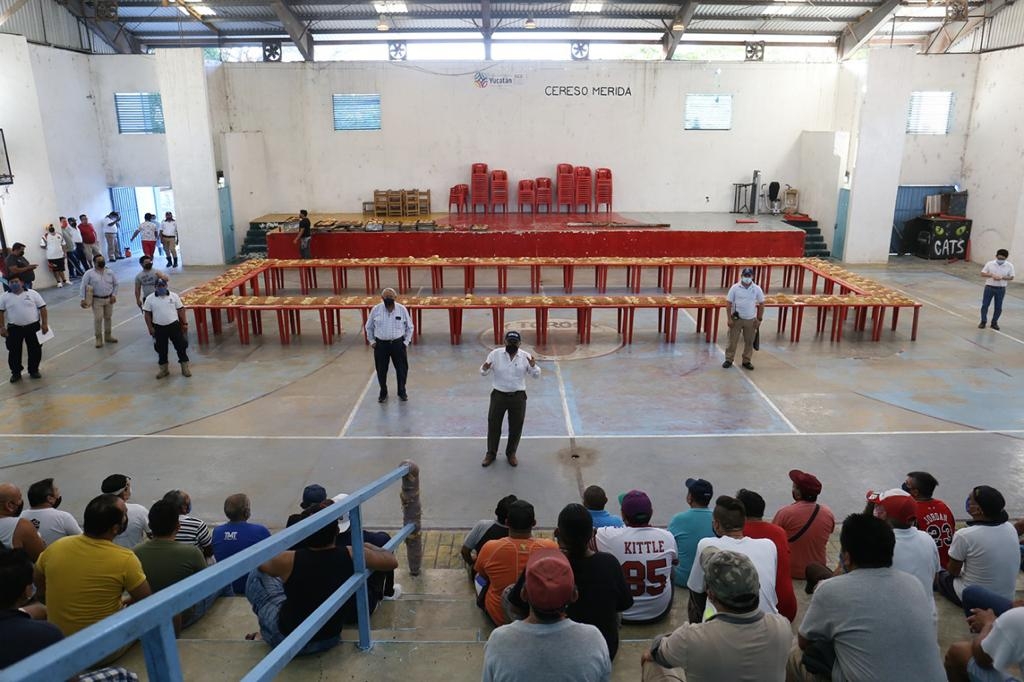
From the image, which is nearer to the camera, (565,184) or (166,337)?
(166,337)

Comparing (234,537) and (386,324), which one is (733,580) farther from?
(386,324)

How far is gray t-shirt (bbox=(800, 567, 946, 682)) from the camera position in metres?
3.05

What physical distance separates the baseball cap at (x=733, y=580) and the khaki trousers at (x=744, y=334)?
9.29 metres

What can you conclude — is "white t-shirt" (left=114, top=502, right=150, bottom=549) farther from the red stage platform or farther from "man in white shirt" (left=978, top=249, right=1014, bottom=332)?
the red stage platform

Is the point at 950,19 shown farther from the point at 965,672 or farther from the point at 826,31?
the point at 965,672

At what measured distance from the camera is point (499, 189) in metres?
23.6

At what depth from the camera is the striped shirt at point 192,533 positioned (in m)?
5.35

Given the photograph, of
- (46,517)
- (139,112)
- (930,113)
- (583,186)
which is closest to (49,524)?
(46,517)

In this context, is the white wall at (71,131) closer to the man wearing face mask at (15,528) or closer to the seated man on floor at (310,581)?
the man wearing face mask at (15,528)

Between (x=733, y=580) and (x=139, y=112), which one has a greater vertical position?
(x=139, y=112)

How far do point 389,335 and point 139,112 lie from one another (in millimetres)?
17029

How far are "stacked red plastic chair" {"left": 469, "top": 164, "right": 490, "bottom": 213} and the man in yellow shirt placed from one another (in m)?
20.4

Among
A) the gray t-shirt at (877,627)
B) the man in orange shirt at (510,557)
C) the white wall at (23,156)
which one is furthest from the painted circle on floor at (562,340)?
the white wall at (23,156)

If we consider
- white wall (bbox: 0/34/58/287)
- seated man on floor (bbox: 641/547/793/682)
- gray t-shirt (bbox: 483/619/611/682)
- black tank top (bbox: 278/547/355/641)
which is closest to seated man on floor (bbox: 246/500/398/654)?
black tank top (bbox: 278/547/355/641)
